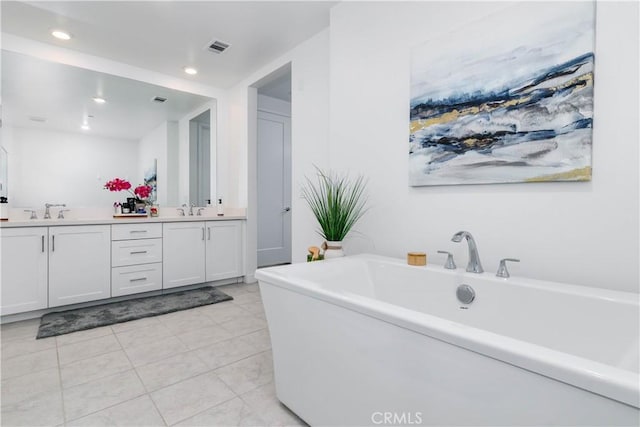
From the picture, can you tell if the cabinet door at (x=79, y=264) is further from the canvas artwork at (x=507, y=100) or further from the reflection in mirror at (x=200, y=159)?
the canvas artwork at (x=507, y=100)

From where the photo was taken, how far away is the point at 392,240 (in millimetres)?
2164

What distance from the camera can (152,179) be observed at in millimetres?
3584

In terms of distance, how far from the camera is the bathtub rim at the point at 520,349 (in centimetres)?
62

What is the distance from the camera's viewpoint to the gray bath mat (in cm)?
250

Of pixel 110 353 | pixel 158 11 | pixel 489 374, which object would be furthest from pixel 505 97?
pixel 110 353

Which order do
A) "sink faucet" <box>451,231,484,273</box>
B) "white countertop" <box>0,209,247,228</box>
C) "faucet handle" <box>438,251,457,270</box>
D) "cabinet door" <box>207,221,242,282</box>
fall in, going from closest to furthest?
1. "sink faucet" <box>451,231,484,273</box>
2. "faucet handle" <box>438,251,457,270</box>
3. "white countertop" <box>0,209,247,228</box>
4. "cabinet door" <box>207,221,242,282</box>

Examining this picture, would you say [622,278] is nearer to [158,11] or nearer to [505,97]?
[505,97]

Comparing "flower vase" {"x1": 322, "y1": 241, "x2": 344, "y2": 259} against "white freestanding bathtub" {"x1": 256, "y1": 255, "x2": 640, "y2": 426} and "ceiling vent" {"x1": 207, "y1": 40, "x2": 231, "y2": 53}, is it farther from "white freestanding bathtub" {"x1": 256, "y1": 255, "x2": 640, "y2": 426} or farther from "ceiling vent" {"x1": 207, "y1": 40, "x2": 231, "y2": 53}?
"ceiling vent" {"x1": 207, "y1": 40, "x2": 231, "y2": 53}

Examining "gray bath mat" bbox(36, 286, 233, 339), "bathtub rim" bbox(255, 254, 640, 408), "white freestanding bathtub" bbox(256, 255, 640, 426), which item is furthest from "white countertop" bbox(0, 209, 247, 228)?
"bathtub rim" bbox(255, 254, 640, 408)

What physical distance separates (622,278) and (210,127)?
4.13m

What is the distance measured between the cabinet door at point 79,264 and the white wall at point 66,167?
1.49ft

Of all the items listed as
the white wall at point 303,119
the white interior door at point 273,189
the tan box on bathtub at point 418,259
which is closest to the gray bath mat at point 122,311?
the white wall at point 303,119

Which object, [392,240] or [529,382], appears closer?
[529,382]

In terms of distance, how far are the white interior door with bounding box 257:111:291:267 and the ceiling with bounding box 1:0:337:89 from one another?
1.51 m
